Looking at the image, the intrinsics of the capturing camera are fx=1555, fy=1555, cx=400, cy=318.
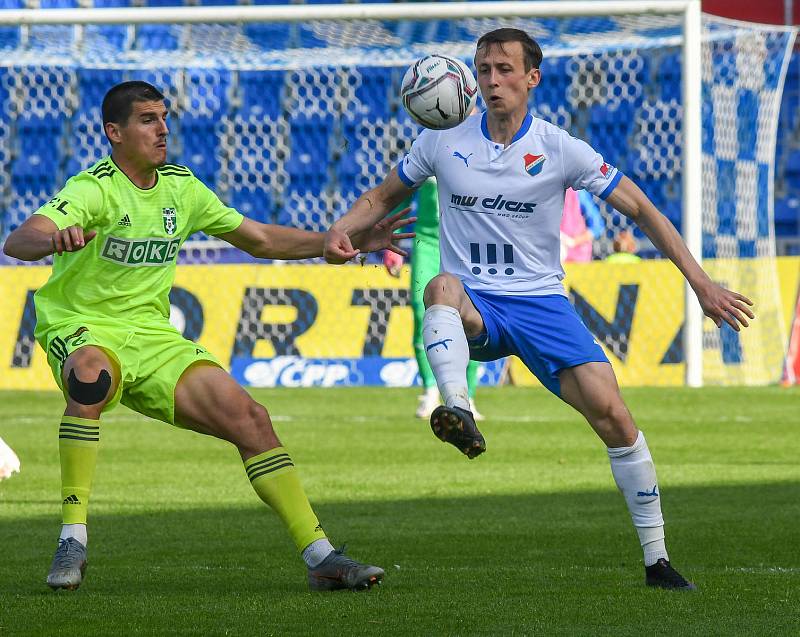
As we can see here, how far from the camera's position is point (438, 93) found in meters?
6.00

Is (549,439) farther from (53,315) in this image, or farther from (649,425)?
(53,315)

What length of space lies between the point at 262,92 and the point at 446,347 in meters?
15.6

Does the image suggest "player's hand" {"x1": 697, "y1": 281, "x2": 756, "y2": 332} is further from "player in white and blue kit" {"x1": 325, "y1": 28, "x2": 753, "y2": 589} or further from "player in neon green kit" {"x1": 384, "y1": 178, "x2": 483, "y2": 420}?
"player in neon green kit" {"x1": 384, "y1": 178, "x2": 483, "y2": 420}

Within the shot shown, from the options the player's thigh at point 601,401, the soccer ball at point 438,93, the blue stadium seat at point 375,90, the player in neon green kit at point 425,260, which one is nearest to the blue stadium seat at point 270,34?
the blue stadium seat at point 375,90

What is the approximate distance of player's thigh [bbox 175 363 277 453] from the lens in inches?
220

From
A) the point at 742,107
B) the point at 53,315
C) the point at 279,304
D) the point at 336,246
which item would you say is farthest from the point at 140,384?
the point at 742,107

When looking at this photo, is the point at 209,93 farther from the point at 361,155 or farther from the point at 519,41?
the point at 519,41

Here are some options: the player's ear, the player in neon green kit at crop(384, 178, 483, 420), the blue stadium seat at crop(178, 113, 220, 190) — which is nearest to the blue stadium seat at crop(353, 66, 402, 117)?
the blue stadium seat at crop(178, 113, 220, 190)

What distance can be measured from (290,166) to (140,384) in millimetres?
14711

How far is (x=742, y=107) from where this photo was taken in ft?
53.7

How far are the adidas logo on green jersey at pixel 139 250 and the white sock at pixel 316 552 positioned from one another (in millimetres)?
1246

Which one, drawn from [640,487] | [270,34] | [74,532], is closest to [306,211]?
[270,34]

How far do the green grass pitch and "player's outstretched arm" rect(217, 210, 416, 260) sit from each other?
1231 mm

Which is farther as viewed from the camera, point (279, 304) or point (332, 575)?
point (279, 304)
